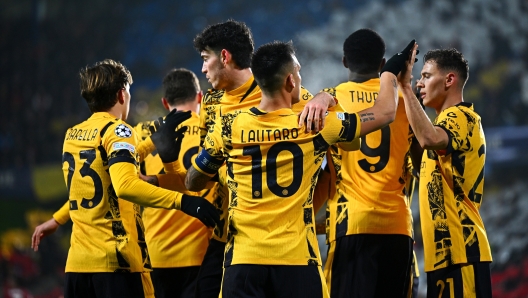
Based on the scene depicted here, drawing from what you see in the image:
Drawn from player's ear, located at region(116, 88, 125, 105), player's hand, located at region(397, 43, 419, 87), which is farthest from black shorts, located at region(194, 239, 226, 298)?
player's hand, located at region(397, 43, 419, 87)

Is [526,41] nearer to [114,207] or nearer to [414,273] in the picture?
[414,273]

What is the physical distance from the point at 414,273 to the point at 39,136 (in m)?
8.11

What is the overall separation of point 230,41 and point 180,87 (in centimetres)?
104

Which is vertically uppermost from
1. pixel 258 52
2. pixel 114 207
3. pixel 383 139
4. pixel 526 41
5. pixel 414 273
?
pixel 526 41

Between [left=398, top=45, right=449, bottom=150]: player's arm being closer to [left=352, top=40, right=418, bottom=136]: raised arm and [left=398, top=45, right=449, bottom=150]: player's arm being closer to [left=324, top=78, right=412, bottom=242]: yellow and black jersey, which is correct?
[left=352, top=40, right=418, bottom=136]: raised arm

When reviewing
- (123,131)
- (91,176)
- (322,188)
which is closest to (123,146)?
(123,131)

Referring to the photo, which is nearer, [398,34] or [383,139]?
[383,139]

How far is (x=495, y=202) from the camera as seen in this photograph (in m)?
9.93

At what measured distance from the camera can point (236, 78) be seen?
4453mm

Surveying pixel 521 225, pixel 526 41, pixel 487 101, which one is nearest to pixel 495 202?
pixel 521 225

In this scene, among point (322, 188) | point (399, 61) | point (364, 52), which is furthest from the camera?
point (322, 188)

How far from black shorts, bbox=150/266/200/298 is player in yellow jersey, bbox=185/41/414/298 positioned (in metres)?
1.61

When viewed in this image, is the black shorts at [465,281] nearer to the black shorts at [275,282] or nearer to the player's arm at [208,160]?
the black shorts at [275,282]

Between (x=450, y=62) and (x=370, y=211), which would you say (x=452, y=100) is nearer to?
(x=450, y=62)
